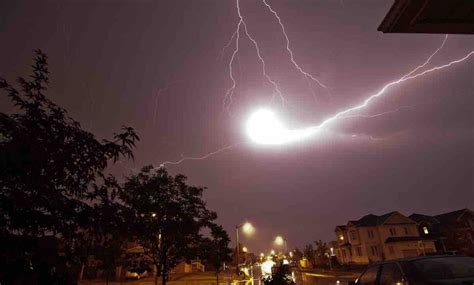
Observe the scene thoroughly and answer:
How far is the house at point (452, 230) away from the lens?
109 feet

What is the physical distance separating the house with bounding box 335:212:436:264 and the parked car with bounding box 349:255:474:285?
150ft

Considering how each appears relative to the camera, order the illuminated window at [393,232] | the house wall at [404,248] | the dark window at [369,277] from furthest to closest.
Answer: the illuminated window at [393,232] < the house wall at [404,248] < the dark window at [369,277]

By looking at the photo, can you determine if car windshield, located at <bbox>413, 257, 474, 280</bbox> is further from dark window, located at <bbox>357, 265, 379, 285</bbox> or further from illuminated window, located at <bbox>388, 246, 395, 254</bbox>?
illuminated window, located at <bbox>388, 246, 395, 254</bbox>

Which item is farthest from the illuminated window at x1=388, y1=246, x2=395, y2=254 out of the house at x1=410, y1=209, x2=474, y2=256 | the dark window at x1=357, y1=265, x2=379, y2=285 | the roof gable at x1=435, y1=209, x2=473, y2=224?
the dark window at x1=357, y1=265, x2=379, y2=285

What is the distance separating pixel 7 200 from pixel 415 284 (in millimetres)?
5431

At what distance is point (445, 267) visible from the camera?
14.9 feet

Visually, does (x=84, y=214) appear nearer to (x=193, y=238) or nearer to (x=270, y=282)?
(x=270, y=282)

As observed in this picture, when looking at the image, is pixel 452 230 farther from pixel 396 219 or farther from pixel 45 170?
pixel 45 170

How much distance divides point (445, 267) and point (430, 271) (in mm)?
276

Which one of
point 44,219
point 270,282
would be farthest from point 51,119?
point 270,282

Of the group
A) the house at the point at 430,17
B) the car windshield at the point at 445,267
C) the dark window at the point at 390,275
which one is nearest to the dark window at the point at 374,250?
the dark window at the point at 390,275

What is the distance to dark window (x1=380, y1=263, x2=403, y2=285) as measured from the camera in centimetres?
485

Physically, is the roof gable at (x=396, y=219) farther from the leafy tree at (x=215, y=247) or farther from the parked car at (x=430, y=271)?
the parked car at (x=430, y=271)

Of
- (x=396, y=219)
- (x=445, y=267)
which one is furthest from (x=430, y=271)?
(x=396, y=219)
